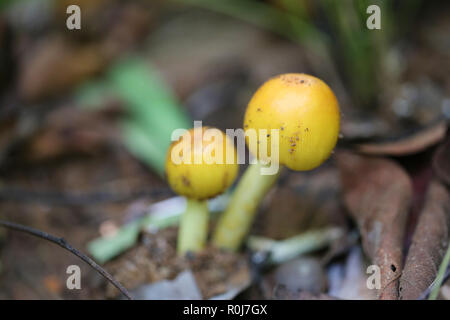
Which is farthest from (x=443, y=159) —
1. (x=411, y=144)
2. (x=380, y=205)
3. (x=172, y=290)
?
(x=172, y=290)

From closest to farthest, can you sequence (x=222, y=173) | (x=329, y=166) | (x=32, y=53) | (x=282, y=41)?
→ (x=222, y=173)
(x=329, y=166)
(x=32, y=53)
(x=282, y=41)

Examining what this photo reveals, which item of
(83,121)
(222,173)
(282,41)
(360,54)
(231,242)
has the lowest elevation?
(231,242)

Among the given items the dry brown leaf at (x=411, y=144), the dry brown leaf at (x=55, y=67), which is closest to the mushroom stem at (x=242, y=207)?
the dry brown leaf at (x=411, y=144)

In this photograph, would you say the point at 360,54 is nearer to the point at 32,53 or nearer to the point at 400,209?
the point at 400,209

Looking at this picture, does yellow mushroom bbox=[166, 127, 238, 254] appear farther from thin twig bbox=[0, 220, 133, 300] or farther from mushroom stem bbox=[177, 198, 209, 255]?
thin twig bbox=[0, 220, 133, 300]

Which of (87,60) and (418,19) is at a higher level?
(418,19)

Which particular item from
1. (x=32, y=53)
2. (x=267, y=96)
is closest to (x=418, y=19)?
(x=267, y=96)

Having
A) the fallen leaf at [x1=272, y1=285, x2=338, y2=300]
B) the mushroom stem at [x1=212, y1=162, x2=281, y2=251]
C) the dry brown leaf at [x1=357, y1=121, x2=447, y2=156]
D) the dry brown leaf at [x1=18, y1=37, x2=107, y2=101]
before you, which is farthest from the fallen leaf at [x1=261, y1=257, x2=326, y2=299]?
the dry brown leaf at [x1=18, y1=37, x2=107, y2=101]

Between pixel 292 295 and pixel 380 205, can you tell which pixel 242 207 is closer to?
pixel 292 295
